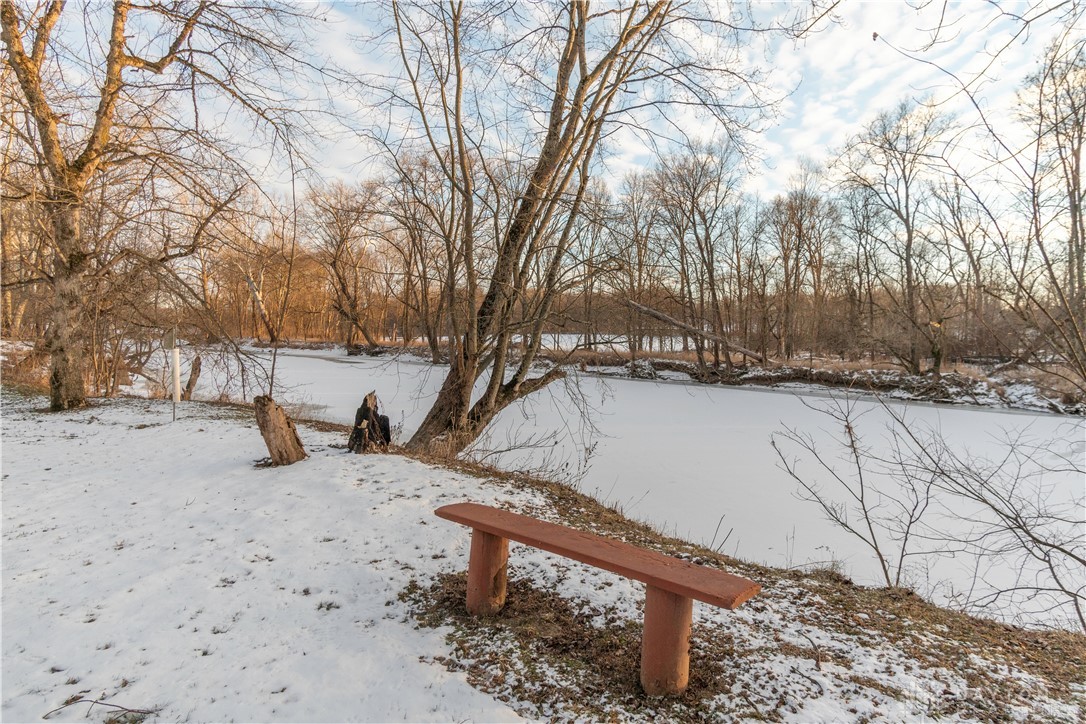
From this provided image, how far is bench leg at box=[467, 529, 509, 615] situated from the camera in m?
2.82

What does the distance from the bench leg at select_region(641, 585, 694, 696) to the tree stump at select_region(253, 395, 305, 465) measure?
4.18 m

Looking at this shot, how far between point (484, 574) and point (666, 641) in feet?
3.44

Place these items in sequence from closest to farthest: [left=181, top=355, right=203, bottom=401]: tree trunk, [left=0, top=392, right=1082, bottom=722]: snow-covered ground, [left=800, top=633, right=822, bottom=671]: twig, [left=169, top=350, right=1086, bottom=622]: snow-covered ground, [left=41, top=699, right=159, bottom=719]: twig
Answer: [left=41, top=699, right=159, bottom=719]: twig
[left=0, top=392, right=1082, bottom=722]: snow-covered ground
[left=800, top=633, right=822, bottom=671]: twig
[left=169, top=350, right=1086, bottom=622]: snow-covered ground
[left=181, top=355, right=203, bottom=401]: tree trunk

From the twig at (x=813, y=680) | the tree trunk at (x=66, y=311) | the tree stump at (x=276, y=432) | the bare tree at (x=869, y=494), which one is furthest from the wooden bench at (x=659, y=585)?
the tree trunk at (x=66, y=311)

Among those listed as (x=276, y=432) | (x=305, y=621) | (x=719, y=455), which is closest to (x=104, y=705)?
(x=305, y=621)

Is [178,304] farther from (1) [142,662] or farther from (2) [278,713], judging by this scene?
(2) [278,713]

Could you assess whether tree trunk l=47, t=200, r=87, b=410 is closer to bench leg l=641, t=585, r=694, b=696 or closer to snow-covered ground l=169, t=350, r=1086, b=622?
snow-covered ground l=169, t=350, r=1086, b=622

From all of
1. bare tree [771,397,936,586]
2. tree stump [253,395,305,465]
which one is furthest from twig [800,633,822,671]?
tree stump [253,395,305,465]

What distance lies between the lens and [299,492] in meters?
4.42

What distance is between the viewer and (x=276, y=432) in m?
5.11

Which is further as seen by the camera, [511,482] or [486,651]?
[511,482]

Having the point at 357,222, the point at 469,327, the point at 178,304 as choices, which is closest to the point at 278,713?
the point at 469,327

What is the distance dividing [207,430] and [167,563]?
4227mm

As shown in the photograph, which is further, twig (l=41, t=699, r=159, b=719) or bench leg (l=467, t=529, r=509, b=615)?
bench leg (l=467, t=529, r=509, b=615)
